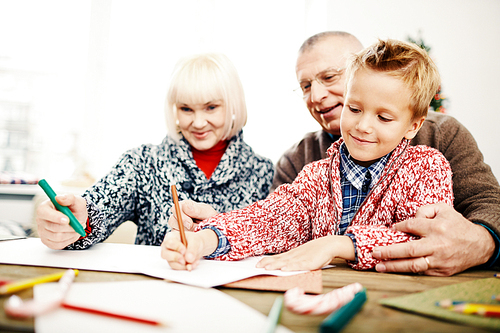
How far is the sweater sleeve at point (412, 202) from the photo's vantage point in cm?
76

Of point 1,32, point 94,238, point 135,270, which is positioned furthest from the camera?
point 1,32

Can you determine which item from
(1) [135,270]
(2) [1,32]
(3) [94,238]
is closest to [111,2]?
(2) [1,32]

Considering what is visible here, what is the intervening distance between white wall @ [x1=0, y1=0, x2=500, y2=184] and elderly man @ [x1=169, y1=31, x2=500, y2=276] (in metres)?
2.27

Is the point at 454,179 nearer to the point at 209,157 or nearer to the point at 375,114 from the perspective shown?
the point at 375,114

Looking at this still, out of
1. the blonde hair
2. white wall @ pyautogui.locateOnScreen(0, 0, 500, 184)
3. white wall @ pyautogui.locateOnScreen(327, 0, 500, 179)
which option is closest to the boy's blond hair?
the blonde hair

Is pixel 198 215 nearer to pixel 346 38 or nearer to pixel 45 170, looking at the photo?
pixel 346 38

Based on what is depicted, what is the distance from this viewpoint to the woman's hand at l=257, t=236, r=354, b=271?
708 millimetres

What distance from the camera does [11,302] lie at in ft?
1.34

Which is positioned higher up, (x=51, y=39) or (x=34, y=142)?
(x=51, y=39)

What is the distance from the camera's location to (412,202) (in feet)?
2.82

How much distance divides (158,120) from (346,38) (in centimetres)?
258

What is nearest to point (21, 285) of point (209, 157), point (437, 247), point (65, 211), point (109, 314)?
point (109, 314)

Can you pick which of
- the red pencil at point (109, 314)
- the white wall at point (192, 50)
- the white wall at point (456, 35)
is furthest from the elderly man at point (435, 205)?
the white wall at point (456, 35)

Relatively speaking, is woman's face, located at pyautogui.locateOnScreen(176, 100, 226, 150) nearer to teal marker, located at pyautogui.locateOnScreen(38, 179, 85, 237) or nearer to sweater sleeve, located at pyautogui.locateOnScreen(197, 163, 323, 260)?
sweater sleeve, located at pyautogui.locateOnScreen(197, 163, 323, 260)
